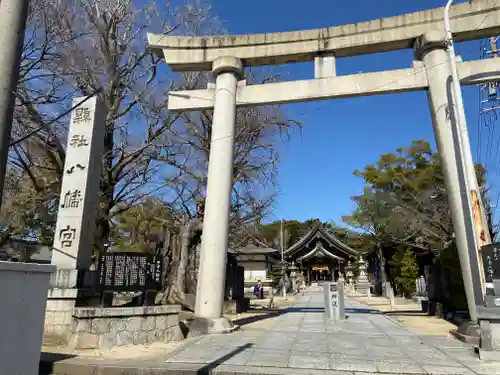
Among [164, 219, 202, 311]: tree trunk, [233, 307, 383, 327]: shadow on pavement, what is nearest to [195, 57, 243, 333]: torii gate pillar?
[233, 307, 383, 327]: shadow on pavement

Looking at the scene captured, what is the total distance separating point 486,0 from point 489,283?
683 centimetres

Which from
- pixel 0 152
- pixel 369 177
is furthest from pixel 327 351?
pixel 369 177

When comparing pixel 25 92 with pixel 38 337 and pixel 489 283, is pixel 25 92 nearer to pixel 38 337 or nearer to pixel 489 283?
pixel 38 337

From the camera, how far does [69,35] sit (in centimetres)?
1119

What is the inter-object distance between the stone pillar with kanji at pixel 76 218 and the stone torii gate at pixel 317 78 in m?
2.35

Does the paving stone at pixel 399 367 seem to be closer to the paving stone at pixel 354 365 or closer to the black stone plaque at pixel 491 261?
the paving stone at pixel 354 365

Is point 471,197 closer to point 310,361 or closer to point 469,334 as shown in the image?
point 469,334

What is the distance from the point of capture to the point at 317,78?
9.99 m

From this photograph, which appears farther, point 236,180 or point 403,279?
point 403,279

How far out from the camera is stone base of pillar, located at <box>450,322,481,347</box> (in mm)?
7016

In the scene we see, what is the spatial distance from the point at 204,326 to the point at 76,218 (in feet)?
12.4

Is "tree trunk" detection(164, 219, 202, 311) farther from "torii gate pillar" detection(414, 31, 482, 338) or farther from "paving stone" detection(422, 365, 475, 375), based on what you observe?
"paving stone" detection(422, 365, 475, 375)

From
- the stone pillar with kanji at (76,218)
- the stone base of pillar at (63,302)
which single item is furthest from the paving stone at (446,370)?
the stone pillar with kanji at (76,218)

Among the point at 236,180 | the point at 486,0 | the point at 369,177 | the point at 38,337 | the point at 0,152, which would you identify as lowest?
the point at 38,337
